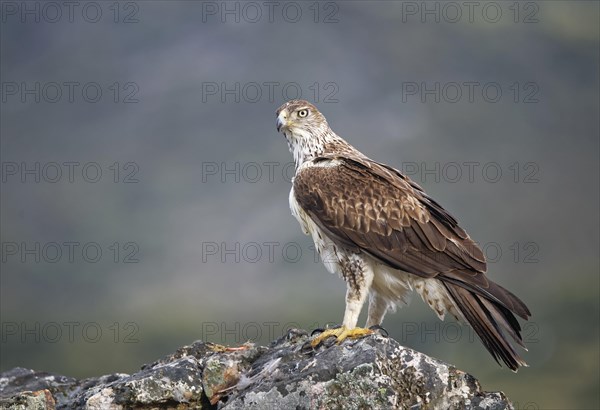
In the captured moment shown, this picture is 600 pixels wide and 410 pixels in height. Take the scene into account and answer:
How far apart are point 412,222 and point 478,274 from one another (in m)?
0.94

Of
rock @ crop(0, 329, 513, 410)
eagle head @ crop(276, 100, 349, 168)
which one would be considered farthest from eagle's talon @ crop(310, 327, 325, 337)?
eagle head @ crop(276, 100, 349, 168)

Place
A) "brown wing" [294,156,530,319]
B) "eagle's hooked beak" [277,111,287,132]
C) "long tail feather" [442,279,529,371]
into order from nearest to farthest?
1. "long tail feather" [442,279,529,371]
2. "brown wing" [294,156,530,319]
3. "eagle's hooked beak" [277,111,287,132]

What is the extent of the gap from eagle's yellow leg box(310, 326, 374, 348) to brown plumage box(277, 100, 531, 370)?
15.4 inches

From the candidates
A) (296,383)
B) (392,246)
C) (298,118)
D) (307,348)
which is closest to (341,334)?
(307,348)

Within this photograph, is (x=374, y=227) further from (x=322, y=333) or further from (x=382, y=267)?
(x=322, y=333)

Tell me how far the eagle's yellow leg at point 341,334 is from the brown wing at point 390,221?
0.98 m

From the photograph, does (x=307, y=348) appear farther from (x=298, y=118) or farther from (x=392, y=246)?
(x=298, y=118)

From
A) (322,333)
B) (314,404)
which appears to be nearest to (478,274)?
(322,333)

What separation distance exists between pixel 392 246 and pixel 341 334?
51.4 inches

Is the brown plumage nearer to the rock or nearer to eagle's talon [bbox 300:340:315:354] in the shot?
eagle's talon [bbox 300:340:315:354]

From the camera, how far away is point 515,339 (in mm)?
7594

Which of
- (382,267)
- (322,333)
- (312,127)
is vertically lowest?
(322,333)

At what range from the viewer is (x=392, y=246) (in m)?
8.30

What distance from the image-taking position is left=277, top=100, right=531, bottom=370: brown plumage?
25.7 feet
